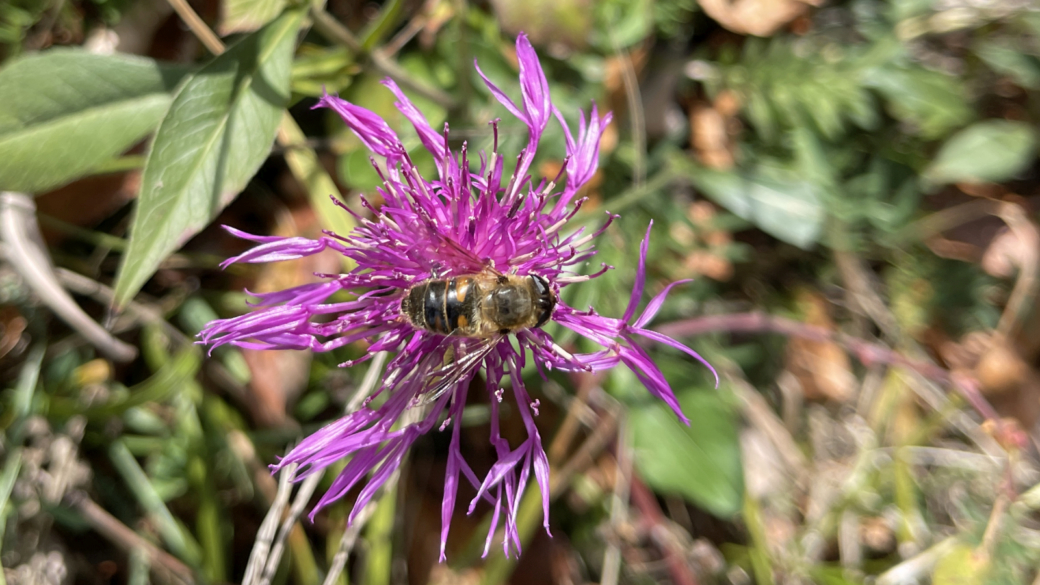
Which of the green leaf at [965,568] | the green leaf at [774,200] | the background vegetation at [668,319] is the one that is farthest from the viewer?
the green leaf at [774,200]

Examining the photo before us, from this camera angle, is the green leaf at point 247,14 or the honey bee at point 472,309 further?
the green leaf at point 247,14

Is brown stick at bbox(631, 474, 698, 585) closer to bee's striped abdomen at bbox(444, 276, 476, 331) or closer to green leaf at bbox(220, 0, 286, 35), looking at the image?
bee's striped abdomen at bbox(444, 276, 476, 331)

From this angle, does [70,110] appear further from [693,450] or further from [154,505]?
[693,450]

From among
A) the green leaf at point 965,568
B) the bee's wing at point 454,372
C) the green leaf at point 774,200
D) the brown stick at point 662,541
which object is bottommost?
the brown stick at point 662,541

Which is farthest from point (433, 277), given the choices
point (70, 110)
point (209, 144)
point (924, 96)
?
point (924, 96)

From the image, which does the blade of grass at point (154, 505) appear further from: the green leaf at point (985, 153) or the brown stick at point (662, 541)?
the green leaf at point (985, 153)

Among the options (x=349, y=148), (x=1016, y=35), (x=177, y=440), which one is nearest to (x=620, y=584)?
(x=177, y=440)

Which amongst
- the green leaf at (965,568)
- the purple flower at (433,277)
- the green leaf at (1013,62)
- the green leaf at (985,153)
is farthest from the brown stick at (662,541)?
the green leaf at (1013,62)

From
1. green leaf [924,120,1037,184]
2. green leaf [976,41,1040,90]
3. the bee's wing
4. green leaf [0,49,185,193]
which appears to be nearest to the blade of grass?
green leaf [0,49,185,193]
